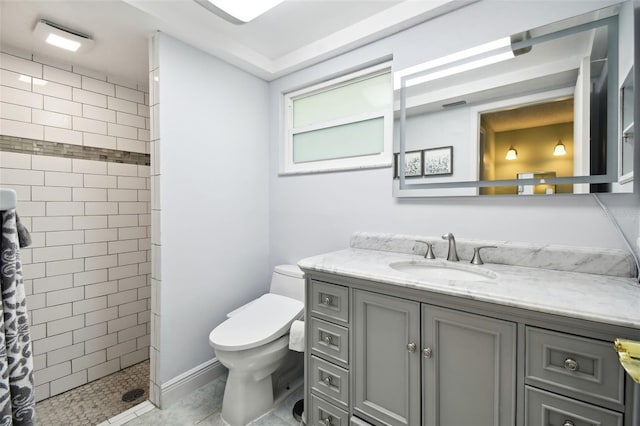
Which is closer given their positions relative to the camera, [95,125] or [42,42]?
[42,42]

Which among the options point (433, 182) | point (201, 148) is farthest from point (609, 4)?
point (201, 148)

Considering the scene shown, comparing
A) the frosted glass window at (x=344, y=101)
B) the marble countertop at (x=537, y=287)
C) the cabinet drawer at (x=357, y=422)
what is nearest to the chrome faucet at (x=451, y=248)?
the marble countertop at (x=537, y=287)

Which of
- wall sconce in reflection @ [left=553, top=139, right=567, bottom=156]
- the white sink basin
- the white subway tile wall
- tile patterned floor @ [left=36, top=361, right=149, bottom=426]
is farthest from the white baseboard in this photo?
wall sconce in reflection @ [left=553, top=139, right=567, bottom=156]

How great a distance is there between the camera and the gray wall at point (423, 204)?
1.30 m

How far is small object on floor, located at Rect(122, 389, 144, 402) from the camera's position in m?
1.90

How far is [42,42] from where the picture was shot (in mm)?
1784

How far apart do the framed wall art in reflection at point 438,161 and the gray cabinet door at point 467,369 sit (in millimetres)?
837

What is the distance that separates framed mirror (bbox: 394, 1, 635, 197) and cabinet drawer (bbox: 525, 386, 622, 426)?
33.7 inches

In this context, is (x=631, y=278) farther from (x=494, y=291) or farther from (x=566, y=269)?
(x=494, y=291)

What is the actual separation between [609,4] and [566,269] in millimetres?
1133

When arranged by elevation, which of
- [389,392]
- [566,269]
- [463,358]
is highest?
[566,269]

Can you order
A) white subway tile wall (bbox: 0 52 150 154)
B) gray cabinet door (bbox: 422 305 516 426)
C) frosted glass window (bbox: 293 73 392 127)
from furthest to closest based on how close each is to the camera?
1. frosted glass window (bbox: 293 73 392 127)
2. white subway tile wall (bbox: 0 52 150 154)
3. gray cabinet door (bbox: 422 305 516 426)

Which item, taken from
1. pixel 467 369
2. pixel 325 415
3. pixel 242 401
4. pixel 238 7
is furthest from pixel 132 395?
pixel 238 7

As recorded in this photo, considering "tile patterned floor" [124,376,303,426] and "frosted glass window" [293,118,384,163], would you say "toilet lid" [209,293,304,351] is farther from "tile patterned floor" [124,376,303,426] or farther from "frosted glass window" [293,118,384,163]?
"frosted glass window" [293,118,384,163]
